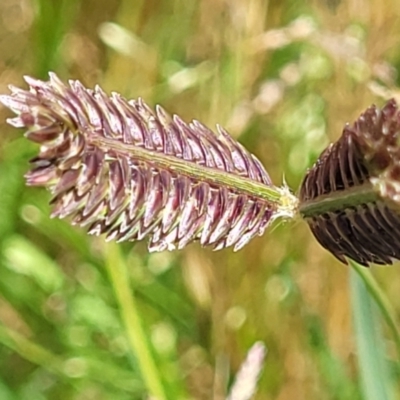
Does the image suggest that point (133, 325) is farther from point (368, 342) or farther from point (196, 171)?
point (196, 171)

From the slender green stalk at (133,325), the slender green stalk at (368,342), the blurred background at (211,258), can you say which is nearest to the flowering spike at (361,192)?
the slender green stalk at (368,342)

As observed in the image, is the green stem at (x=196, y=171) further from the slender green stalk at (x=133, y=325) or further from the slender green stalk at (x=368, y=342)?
the slender green stalk at (x=133, y=325)

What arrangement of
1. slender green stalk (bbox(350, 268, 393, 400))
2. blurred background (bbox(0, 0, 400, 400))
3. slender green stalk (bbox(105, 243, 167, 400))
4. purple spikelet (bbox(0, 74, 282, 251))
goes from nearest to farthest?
1. purple spikelet (bbox(0, 74, 282, 251))
2. slender green stalk (bbox(350, 268, 393, 400))
3. slender green stalk (bbox(105, 243, 167, 400))
4. blurred background (bbox(0, 0, 400, 400))

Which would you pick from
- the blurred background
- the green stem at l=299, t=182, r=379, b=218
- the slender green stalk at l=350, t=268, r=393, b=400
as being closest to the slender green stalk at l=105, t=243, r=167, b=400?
the blurred background

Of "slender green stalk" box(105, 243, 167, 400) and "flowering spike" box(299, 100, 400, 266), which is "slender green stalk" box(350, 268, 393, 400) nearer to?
"slender green stalk" box(105, 243, 167, 400)

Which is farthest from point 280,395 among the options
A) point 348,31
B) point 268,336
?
point 348,31

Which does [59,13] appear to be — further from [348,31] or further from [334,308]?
[334,308]
